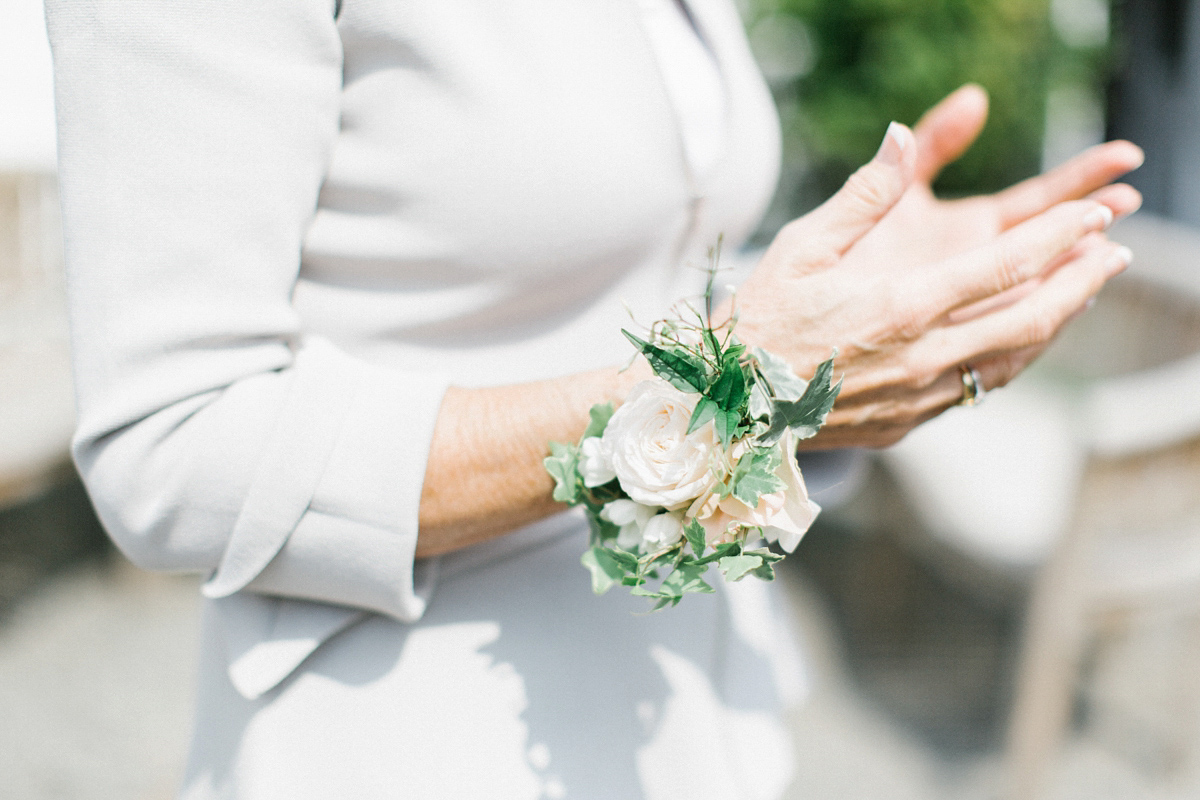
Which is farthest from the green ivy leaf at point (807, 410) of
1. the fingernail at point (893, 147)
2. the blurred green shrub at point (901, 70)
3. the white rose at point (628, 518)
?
the blurred green shrub at point (901, 70)

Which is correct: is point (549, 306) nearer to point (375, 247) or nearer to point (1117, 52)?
point (375, 247)

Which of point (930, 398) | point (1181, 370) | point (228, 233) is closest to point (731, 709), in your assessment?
point (930, 398)

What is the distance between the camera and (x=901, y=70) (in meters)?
5.43

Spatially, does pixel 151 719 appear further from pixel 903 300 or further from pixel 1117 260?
pixel 1117 260

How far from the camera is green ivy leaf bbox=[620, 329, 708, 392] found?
646 mm

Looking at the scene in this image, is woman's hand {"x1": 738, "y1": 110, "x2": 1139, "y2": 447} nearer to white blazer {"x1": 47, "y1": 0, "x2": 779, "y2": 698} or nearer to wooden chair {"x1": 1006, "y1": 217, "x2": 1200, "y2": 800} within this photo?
white blazer {"x1": 47, "y1": 0, "x2": 779, "y2": 698}

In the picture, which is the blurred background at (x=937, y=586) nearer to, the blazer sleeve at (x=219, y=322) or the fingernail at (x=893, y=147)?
the fingernail at (x=893, y=147)

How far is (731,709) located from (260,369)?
70cm

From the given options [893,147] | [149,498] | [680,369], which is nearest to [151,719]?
[149,498]

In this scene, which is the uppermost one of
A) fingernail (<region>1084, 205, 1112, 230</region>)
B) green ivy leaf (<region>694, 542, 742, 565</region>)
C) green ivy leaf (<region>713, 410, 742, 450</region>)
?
fingernail (<region>1084, 205, 1112, 230</region>)

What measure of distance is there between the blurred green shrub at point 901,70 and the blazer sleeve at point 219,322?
557 cm

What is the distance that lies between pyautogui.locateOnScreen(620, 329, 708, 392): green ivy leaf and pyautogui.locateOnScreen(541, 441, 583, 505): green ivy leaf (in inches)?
5.2

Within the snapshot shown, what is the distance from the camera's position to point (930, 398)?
902mm

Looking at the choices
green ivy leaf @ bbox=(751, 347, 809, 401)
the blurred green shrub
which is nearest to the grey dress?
green ivy leaf @ bbox=(751, 347, 809, 401)
